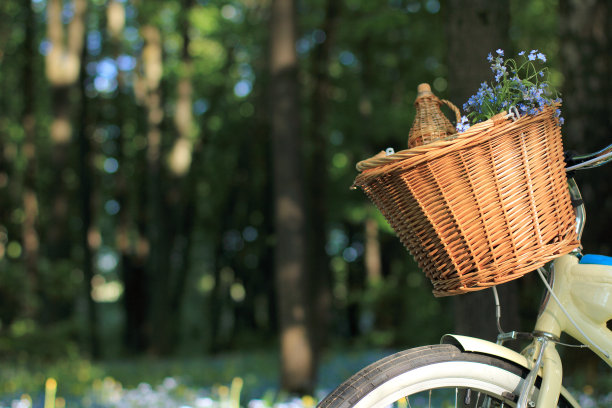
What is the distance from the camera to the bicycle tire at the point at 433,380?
78.4 inches

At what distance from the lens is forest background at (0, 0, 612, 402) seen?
22.7 ft

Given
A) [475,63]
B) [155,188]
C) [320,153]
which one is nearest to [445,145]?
[475,63]

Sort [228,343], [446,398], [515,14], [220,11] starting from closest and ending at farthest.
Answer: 1. [446,398]
2. [515,14]
3. [220,11]
4. [228,343]

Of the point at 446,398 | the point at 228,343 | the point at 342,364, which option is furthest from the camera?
the point at 228,343

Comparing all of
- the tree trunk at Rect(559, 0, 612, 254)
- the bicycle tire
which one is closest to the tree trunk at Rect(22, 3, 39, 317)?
the tree trunk at Rect(559, 0, 612, 254)

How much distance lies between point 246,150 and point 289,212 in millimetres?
12620

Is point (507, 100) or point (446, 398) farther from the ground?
point (507, 100)

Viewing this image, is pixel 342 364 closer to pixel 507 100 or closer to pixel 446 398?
pixel 446 398

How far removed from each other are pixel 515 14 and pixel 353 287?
12690 mm

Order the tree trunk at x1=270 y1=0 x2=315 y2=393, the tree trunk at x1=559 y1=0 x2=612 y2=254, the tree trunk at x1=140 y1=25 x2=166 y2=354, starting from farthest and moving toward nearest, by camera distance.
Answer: the tree trunk at x1=140 y1=25 x2=166 y2=354
the tree trunk at x1=270 y1=0 x2=315 y2=393
the tree trunk at x1=559 y1=0 x2=612 y2=254

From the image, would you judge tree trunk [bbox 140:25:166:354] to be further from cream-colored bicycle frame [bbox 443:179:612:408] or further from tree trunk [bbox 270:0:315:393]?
cream-colored bicycle frame [bbox 443:179:612:408]

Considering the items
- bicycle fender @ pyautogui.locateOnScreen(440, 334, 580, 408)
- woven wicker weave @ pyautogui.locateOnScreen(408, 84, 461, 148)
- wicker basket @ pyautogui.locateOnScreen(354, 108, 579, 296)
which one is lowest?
bicycle fender @ pyautogui.locateOnScreen(440, 334, 580, 408)

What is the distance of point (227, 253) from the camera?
22203 millimetres

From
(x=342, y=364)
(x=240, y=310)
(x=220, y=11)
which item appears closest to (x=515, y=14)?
(x=220, y=11)
